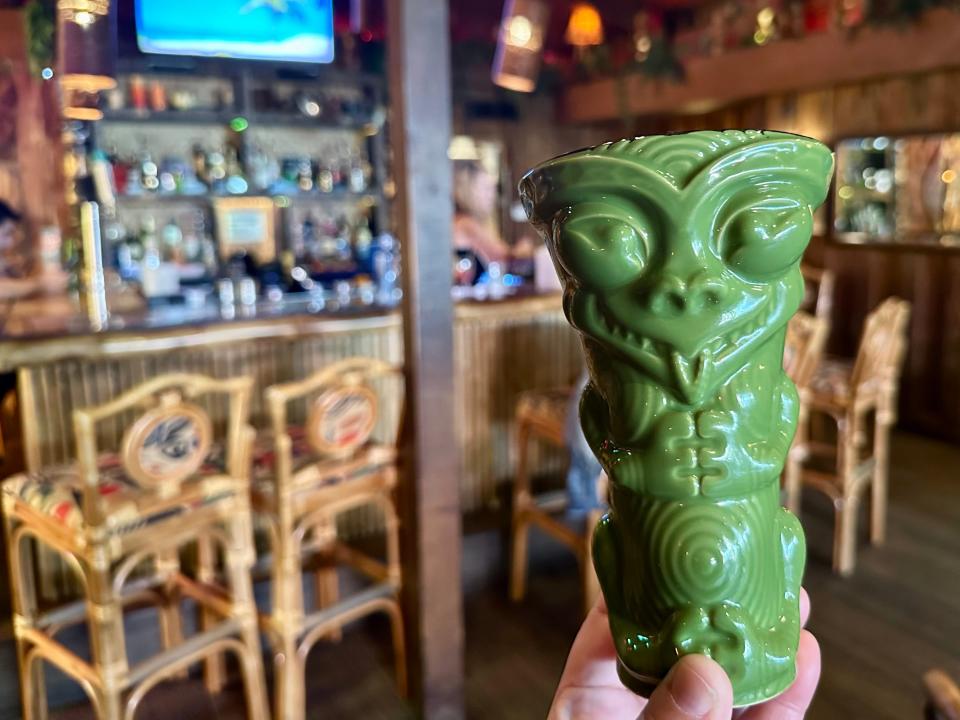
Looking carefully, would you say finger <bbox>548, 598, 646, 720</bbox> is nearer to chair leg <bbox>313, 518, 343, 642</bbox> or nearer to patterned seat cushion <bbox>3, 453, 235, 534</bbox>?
patterned seat cushion <bbox>3, 453, 235, 534</bbox>

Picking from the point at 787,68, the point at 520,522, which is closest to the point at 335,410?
the point at 520,522

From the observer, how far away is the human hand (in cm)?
51

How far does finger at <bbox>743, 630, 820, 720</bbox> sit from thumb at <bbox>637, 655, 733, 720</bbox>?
0.10 meters

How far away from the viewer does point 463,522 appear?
10.2 feet

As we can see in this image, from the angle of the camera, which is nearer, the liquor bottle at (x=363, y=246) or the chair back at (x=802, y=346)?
the chair back at (x=802, y=346)

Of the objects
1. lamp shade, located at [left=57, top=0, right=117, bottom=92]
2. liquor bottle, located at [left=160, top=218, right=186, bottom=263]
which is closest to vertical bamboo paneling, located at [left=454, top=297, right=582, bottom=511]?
lamp shade, located at [left=57, top=0, right=117, bottom=92]

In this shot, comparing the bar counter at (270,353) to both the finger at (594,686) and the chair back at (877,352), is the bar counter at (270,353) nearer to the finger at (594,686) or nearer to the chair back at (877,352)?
the chair back at (877,352)

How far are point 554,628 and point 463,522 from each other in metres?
0.53

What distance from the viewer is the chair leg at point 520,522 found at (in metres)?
2.89

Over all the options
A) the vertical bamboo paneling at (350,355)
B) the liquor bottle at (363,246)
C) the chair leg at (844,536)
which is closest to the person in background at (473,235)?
the liquor bottle at (363,246)

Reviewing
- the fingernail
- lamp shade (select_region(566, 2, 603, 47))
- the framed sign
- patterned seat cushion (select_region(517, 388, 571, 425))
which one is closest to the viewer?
the fingernail

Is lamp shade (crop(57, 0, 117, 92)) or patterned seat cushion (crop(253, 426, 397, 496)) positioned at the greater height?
lamp shade (crop(57, 0, 117, 92))

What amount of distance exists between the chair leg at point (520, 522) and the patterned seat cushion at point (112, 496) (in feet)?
3.65

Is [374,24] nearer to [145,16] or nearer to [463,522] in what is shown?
[145,16]
